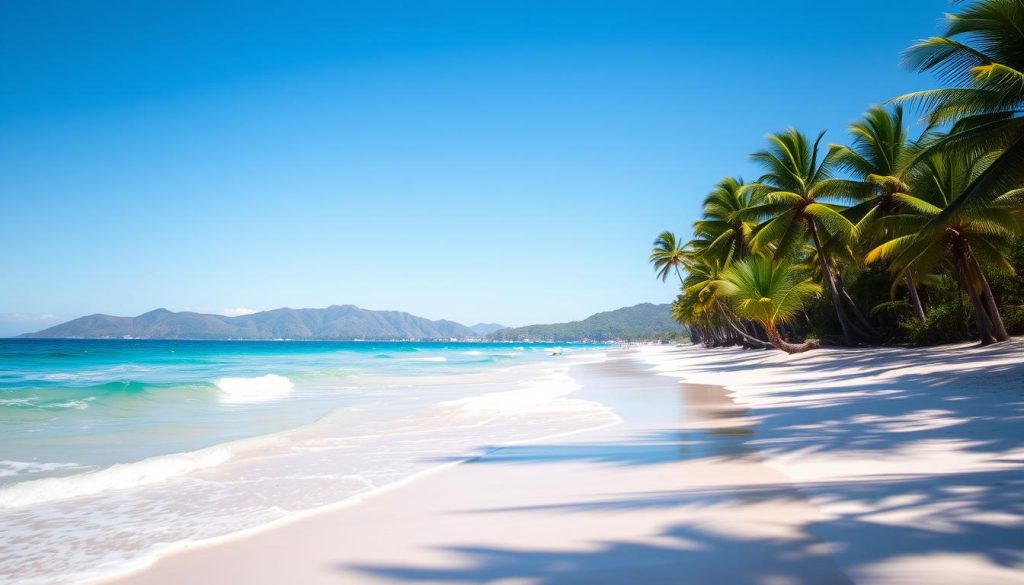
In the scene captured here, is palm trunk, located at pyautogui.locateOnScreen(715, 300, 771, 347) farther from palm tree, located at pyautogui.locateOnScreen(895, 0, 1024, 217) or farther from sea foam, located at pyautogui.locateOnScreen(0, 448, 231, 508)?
sea foam, located at pyautogui.locateOnScreen(0, 448, 231, 508)

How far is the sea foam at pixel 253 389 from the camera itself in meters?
16.7

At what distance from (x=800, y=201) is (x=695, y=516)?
76.0ft

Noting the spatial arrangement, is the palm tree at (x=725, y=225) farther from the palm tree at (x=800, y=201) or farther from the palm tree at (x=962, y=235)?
the palm tree at (x=962, y=235)

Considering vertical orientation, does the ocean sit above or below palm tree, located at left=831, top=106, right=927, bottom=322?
below

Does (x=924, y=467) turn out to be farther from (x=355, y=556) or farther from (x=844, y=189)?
(x=844, y=189)

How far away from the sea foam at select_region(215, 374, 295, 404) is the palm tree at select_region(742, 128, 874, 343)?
21.1 meters

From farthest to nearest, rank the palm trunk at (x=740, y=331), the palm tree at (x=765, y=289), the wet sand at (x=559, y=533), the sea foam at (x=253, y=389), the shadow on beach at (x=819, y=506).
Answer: the palm trunk at (x=740, y=331)
the palm tree at (x=765, y=289)
the sea foam at (x=253, y=389)
the wet sand at (x=559, y=533)
the shadow on beach at (x=819, y=506)

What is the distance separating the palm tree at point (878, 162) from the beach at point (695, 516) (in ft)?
55.1

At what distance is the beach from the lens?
2.95 metres

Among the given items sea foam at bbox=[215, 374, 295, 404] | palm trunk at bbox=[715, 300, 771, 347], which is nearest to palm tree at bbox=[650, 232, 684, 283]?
palm trunk at bbox=[715, 300, 771, 347]

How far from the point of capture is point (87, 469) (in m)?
6.84

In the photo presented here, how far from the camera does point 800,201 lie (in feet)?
76.4

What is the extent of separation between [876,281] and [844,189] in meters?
9.34

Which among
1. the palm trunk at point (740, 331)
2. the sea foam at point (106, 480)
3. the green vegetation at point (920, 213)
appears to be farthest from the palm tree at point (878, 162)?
the sea foam at point (106, 480)
